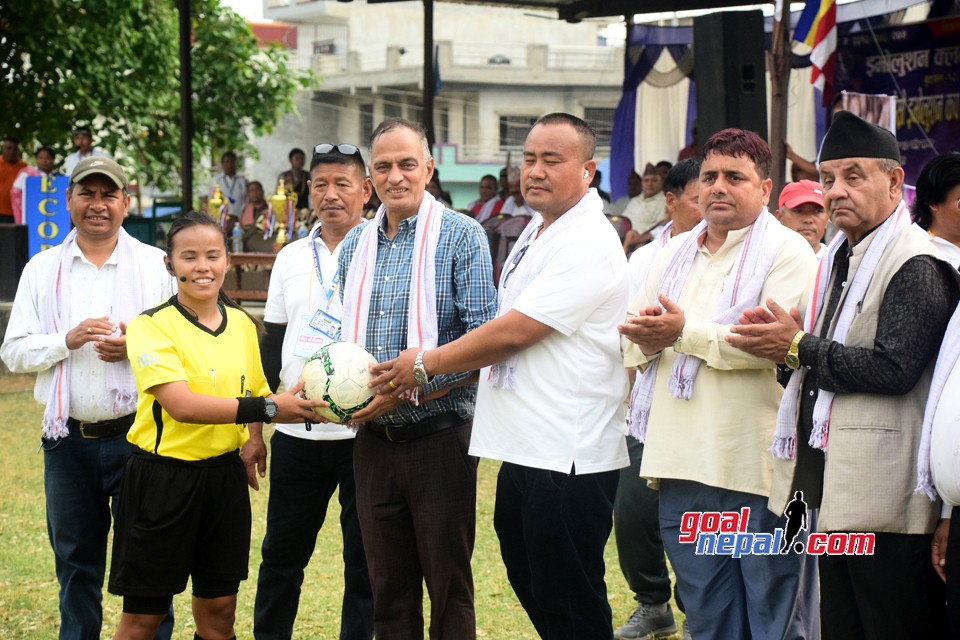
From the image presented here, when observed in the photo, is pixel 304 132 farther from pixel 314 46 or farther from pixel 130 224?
pixel 130 224

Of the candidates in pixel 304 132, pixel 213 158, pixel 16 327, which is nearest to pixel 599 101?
pixel 304 132

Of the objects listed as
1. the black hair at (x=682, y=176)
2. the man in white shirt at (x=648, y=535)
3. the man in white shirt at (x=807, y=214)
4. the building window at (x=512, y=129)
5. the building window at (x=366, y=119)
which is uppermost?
the building window at (x=366, y=119)

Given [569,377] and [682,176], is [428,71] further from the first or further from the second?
[569,377]

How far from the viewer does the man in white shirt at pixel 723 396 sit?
386 cm

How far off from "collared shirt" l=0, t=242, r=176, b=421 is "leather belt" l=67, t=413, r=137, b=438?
0.09 feet

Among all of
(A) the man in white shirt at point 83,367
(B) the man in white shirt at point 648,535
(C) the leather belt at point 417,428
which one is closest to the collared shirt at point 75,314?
(A) the man in white shirt at point 83,367

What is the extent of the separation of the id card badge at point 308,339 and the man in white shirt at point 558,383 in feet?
2.38

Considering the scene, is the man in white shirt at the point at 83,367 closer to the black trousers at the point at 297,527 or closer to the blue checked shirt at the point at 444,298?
the black trousers at the point at 297,527

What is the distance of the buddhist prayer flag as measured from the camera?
1003cm

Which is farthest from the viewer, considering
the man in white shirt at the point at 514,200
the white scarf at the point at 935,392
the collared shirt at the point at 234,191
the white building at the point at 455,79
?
the white building at the point at 455,79

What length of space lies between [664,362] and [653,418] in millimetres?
211

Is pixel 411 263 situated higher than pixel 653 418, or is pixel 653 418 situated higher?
pixel 411 263

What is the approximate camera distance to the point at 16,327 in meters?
4.68

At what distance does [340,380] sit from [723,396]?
136 centimetres
